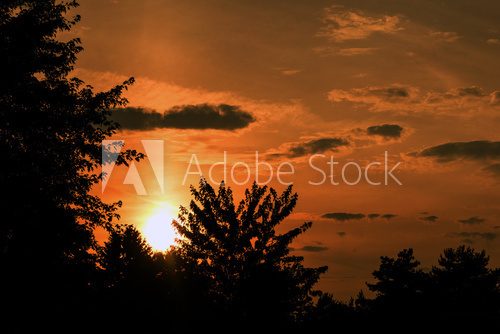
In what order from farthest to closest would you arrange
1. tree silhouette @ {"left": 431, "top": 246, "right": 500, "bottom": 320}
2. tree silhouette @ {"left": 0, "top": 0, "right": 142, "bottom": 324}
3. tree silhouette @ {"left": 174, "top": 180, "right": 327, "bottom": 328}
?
tree silhouette @ {"left": 431, "top": 246, "right": 500, "bottom": 320}
tree silhouette @ {"left": 174, "top": 180, "right": 327, "bottom": 328}
tree silhouette @ {"left": 0, "top": 0, "right": 142, "bottom": 324}

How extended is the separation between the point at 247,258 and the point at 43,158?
18031 mm

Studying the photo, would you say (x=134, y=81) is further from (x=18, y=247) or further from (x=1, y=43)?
(x=18, y=247)

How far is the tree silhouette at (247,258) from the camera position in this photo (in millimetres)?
32562

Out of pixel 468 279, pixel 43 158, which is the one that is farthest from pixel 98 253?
pixel 468 279

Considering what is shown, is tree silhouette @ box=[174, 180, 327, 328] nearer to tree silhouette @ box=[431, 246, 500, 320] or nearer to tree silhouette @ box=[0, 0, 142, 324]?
tree silhouette @ box=[0, 0, 142, 324]

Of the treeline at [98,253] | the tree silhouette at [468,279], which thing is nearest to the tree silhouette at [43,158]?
the treeline at [98,253]

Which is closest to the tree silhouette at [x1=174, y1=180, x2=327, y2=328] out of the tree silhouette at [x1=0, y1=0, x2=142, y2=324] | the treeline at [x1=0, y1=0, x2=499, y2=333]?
the treeline at [x1=0, y1=0, x2=499, y2=333]

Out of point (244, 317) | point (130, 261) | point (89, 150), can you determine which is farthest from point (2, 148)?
point (130, 261)

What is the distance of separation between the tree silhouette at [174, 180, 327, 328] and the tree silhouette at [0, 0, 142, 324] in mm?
13556

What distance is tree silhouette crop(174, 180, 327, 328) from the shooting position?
3256 centimetres

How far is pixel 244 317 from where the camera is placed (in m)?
32.4

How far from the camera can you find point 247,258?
113ft

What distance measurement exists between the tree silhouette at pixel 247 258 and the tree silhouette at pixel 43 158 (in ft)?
44.5

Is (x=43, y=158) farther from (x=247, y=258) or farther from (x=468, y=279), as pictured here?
(x=468, y=279)
